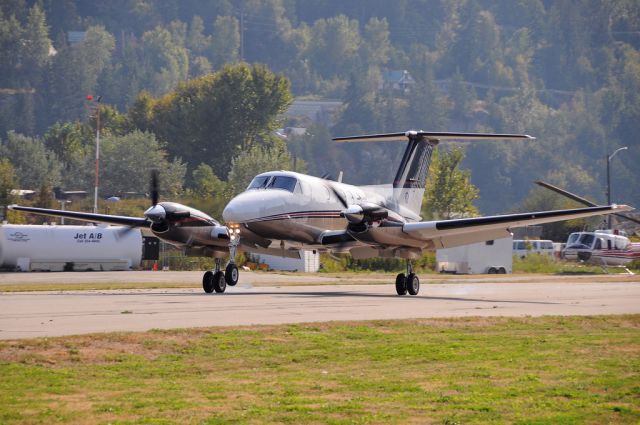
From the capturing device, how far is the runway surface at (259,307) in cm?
2403

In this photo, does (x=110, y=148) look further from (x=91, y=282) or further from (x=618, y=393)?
(x=618, y=393)

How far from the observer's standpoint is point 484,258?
2776 inches

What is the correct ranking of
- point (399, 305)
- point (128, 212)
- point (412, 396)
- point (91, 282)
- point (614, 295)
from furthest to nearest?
point (128, 212), point (91, 282), point (614, 295), point (399, 305), point (412, 396)

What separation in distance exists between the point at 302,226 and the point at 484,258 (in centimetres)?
3608

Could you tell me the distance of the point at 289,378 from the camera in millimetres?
18266

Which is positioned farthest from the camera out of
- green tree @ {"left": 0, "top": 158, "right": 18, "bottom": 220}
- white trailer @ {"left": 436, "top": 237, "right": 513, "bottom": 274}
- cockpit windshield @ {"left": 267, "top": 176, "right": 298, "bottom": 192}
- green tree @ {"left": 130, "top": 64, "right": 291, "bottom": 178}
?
green tree @ {"left": 130, "top": 64, "right": 291, "bottom": 178}

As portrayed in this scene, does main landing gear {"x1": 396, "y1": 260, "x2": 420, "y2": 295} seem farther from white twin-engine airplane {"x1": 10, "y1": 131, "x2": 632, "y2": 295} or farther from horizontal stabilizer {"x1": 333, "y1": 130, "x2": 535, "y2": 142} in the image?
horizontal stabilizer {"x1": 333, "y1": 130, "x2": 535, "y2": 142}

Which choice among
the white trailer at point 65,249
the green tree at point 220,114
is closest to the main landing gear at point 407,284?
the white trailer at point 65,249

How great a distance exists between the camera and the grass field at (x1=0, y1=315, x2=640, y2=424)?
15812 millimetres

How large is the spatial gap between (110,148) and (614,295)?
3835 inches

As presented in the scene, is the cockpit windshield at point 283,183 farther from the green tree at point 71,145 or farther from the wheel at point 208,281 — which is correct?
the green tree at point 71,145

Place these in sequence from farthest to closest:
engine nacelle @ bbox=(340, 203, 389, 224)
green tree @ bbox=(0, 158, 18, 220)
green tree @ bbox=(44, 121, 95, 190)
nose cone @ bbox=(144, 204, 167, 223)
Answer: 1. green tree @ bbox=(44, 121, 95, 190)
2. green tree @ bbox=(0, 158, 18, 220)
3. nose cone @ bbox=(144, 204, 167, 223)
4. engine nacelle @ bbox=(340, 203, 389, 224)

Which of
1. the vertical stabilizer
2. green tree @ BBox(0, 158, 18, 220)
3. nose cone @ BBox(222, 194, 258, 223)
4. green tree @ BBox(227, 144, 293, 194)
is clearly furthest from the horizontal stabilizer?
green tree @ BBox(227, 144, 293, 194)

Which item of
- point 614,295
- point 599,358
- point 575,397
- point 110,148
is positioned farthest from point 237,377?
point 110,148
